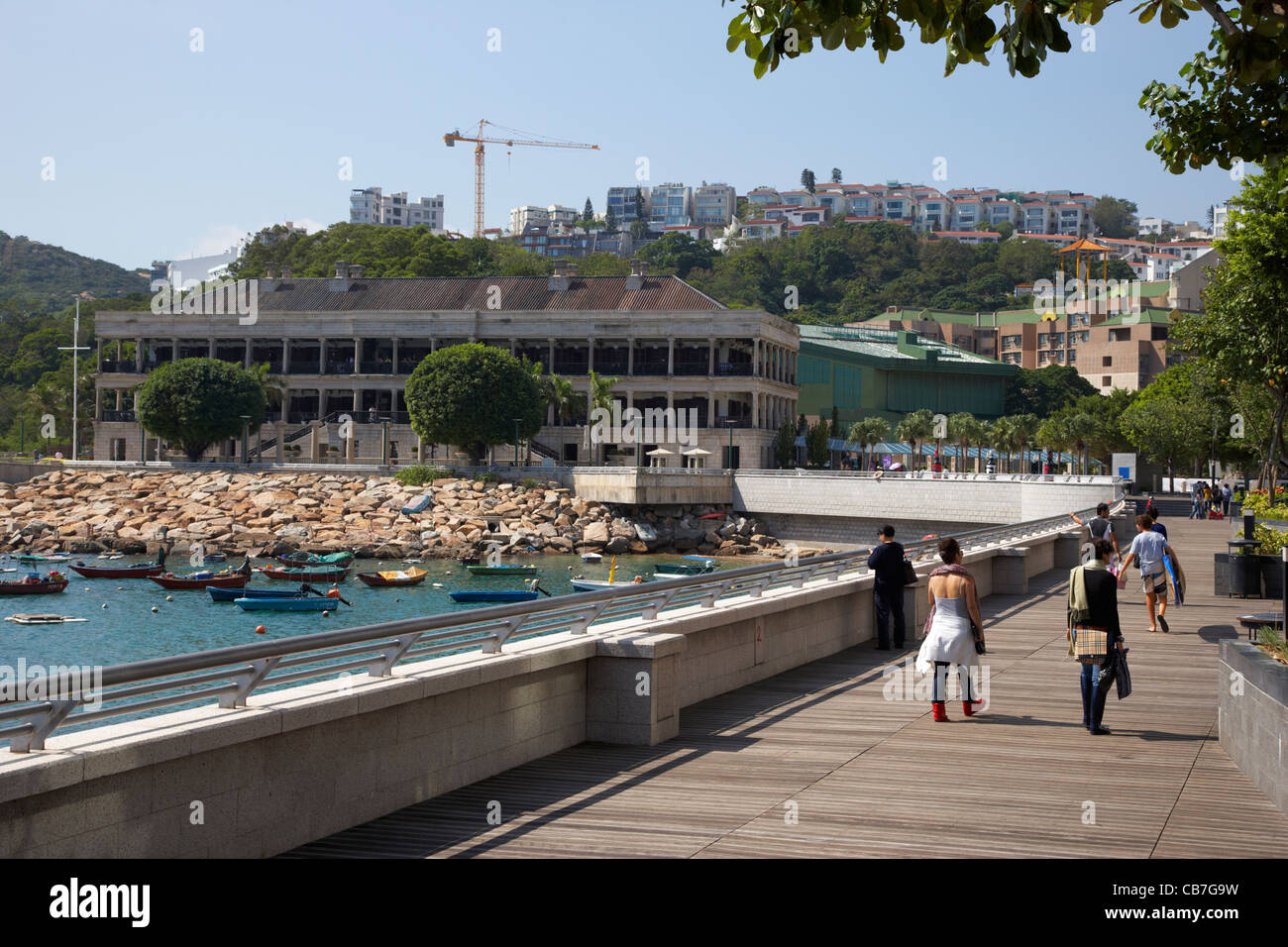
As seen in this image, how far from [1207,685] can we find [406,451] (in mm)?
98707

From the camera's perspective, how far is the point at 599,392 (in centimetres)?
10262

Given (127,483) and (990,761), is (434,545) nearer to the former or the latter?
(127,483)

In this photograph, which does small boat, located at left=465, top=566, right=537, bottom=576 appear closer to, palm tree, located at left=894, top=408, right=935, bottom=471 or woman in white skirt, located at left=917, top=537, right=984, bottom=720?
woman in white skirt, located at left=917, top=537, right=984, bottom=720

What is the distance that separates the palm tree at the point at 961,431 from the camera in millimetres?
120250

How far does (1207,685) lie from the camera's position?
1702cm

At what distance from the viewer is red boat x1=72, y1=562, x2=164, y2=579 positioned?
62.3m

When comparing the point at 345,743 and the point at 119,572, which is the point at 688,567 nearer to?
the point at 119,572

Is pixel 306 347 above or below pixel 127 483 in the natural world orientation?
above

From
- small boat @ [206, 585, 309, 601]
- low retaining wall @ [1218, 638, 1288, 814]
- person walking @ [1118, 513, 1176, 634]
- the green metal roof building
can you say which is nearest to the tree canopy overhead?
low retaining wall @ [1218, 638, 1288, 814]

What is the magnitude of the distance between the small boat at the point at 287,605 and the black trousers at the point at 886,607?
119 feet

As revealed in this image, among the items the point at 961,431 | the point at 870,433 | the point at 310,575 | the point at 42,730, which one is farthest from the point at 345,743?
the point at 961,431

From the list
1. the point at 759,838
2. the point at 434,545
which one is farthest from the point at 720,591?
the point at 434,545

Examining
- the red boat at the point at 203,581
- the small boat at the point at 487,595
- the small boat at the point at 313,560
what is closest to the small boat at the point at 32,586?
the red boat at the point at 203,581

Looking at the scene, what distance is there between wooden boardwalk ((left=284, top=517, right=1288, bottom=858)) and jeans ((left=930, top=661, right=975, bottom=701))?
0.95ft
